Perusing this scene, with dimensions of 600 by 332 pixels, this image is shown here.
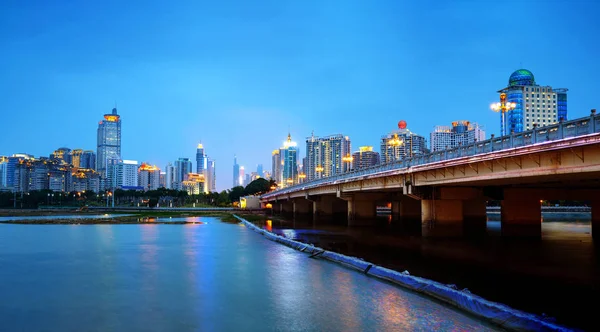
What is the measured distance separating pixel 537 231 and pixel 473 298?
3814cm

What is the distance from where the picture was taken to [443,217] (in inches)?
1774

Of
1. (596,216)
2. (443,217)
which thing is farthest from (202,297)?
(596,216)

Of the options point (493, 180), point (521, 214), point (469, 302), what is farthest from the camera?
point (521, 214)

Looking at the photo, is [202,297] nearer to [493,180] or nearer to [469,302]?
[469,302]

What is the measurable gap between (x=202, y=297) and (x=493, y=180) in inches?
988

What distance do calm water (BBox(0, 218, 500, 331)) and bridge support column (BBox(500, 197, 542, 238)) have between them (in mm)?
30805

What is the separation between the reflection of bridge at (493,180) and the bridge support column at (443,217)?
0.33 ft

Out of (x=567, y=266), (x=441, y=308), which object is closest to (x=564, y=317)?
(x=441, y=308)

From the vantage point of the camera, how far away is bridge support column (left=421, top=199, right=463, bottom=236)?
44781 millimetres

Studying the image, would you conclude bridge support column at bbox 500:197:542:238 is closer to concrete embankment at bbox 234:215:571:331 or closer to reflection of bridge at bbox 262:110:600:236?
reflection of bridge at bbox 262:110:600:236

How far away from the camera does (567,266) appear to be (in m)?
28.5

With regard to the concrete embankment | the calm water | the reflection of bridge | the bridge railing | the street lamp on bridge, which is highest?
the street lamp on bridge

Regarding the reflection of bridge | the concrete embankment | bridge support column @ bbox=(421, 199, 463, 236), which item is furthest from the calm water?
bridge support column @ bbox=(421, 199, 463, 236)

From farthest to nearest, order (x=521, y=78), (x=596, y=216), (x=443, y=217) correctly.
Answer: (x=521, y=78)
(x=596, y=216)
(x=443, y=217)
